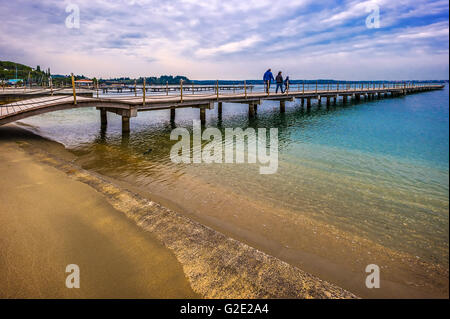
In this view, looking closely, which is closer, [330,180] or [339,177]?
[330,180]

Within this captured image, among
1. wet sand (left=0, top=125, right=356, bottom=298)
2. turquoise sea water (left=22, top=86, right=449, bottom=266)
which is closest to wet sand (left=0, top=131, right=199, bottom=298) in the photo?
wet sand (left=0, top=125, right=356, bottom=298)

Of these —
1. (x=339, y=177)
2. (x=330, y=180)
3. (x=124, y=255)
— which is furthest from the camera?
(x=339, y=177)

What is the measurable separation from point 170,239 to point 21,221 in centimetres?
276

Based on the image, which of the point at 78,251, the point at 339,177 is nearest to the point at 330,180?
the point at 339,177

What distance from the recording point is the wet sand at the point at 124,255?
2.92 metres

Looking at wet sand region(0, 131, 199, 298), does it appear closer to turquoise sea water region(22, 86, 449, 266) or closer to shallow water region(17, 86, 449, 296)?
shallow water region(17, 86, 449, 296)

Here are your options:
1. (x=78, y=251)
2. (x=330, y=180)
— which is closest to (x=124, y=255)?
→ (x=78, y=251)

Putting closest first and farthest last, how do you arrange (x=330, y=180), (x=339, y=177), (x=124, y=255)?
(x=124, y=255) → (x=330, y=180) → (x=339, y=177)

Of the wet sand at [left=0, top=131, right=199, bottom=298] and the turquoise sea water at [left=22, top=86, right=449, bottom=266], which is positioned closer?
the wet sand at [left=0, top=131, right=199, bottom=298]

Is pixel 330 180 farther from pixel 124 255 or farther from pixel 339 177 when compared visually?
pixel 124 255

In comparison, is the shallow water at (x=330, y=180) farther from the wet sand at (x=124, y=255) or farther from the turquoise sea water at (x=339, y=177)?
the wet sand at (x=124, y=255)

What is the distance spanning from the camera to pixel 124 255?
11.6ft

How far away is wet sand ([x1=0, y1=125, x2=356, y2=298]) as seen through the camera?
115 inches
